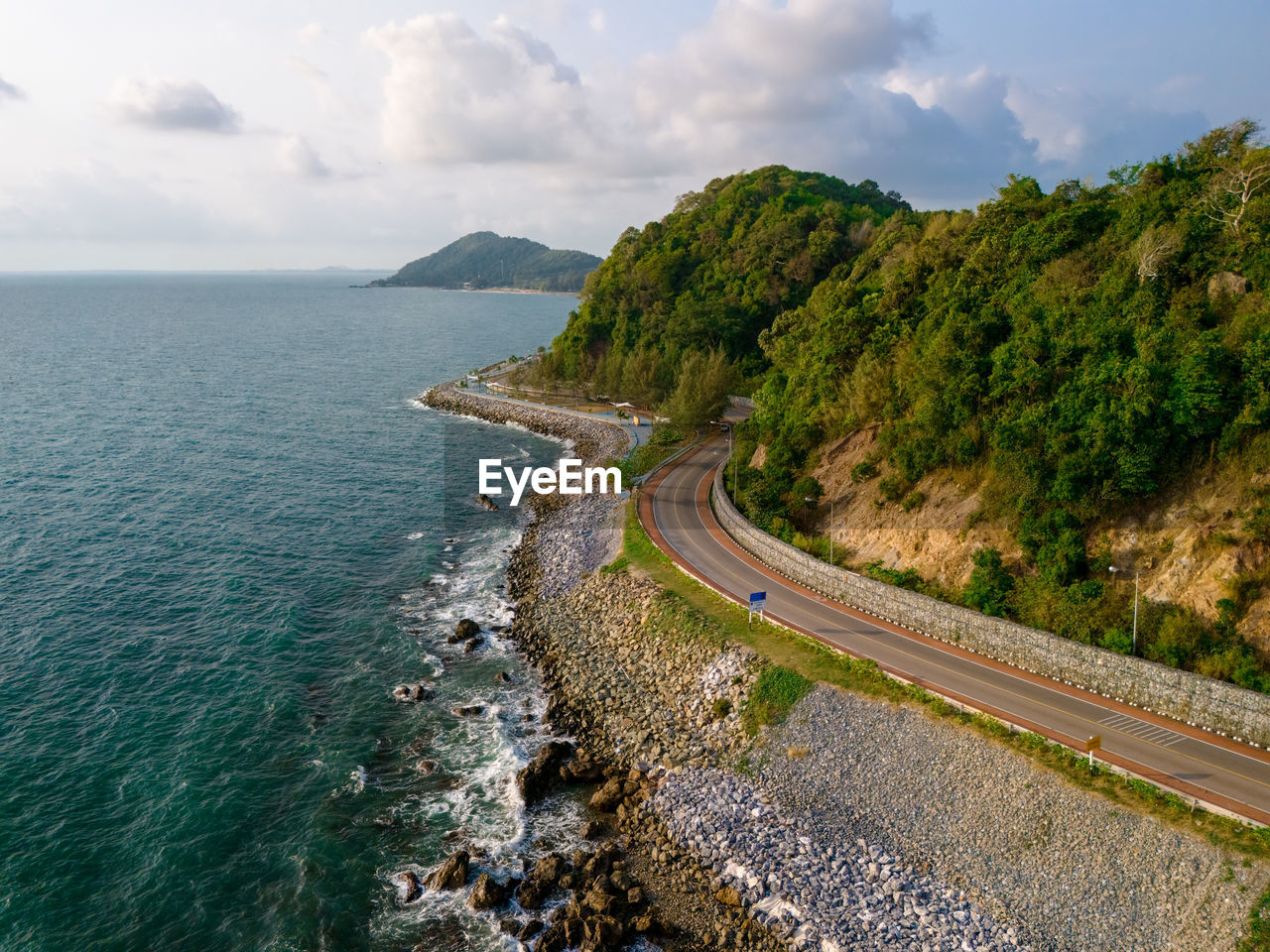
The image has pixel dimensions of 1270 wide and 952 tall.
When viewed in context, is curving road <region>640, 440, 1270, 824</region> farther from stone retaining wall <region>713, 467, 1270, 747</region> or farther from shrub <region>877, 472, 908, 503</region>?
shrub <region>877, 472, 908, 503</region>

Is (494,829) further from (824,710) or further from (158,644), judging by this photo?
(158,644)

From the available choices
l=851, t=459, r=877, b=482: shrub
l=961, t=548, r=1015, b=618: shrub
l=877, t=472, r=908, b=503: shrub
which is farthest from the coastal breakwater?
l=851, t=459, r=877, b=482: shrub

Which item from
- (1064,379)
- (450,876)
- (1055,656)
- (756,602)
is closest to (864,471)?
(1064,379)

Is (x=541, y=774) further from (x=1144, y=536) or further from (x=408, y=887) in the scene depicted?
(x=1144, y=536)

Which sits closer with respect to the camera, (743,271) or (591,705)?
(591,705)


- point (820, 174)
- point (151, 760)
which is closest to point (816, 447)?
point (151, 760)

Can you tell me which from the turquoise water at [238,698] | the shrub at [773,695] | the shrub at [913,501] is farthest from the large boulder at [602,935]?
the shrub at [913,501]
